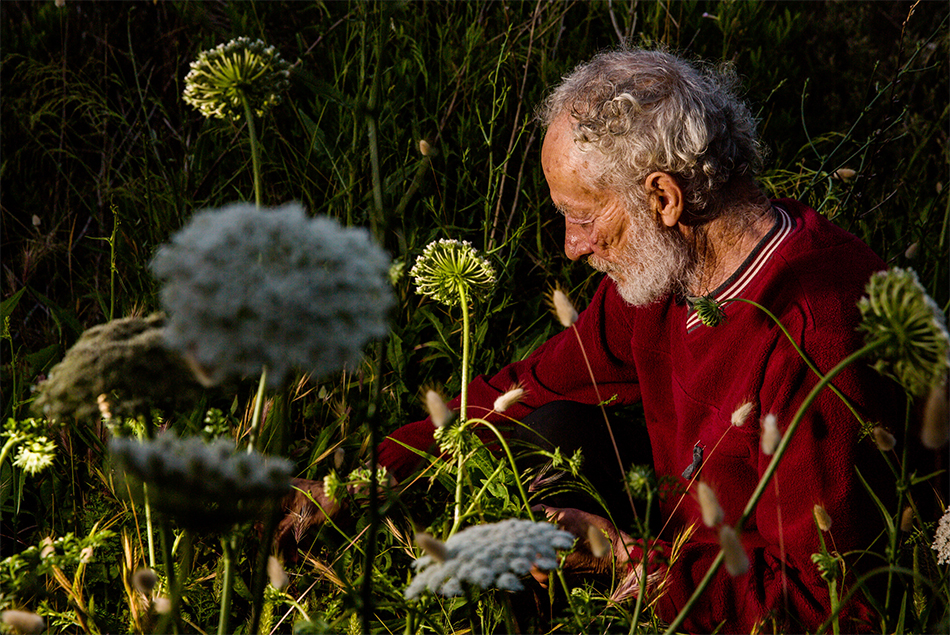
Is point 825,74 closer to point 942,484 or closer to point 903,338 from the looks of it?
point 942,484

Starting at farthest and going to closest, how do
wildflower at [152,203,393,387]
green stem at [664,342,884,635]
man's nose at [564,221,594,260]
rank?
man's nose at [564,221,594,260] < green stem at [664,342,884,635] < wildflower at [152,203,393,387]

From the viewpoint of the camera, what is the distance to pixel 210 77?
1.06 metres

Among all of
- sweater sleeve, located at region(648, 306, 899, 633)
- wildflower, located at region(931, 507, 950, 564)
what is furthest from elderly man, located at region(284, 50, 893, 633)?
wildflower, located at region(931, 507, 950, 564)

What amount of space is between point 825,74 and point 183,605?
4.62 meters

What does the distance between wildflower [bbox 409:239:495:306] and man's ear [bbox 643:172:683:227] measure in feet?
→ 2.85

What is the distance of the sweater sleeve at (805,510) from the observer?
1.85 meters

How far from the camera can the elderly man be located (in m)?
1.91

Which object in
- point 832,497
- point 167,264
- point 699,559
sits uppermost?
point 167,264

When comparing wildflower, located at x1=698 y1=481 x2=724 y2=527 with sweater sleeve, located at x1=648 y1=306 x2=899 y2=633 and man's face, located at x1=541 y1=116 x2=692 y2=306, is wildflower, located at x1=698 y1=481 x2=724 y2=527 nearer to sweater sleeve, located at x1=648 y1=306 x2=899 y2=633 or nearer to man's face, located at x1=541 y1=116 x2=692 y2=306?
sweater sleeve, located at x1=648 y1=306 x2=899 y2=633

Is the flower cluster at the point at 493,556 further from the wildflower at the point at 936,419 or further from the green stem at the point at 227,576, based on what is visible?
the wildflower at the point at 936,419

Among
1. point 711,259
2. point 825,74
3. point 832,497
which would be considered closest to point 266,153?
point 711,259

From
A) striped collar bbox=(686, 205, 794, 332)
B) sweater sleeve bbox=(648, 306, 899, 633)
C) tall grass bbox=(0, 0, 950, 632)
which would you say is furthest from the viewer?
striped collar bbox=(686, 205, 794, 332)

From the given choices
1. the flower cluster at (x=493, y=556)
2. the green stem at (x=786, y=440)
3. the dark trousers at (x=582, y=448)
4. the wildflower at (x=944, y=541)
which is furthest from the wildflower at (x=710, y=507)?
the dark trousers at (x=582, y=448)

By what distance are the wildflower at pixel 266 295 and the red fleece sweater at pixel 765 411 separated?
1.03 metres
